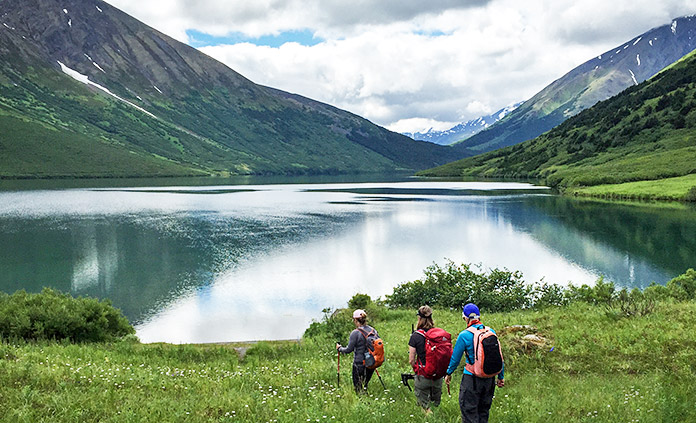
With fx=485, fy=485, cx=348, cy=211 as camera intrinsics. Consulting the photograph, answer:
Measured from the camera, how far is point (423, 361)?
12609mm

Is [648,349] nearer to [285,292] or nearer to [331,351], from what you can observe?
[331,351]

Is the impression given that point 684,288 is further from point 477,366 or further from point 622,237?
point 622,237

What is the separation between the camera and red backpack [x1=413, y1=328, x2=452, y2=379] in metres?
12.4

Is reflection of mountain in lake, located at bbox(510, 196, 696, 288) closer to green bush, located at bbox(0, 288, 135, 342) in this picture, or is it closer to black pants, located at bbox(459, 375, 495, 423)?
black pants, located at bbox(459, 375, 495, 423)

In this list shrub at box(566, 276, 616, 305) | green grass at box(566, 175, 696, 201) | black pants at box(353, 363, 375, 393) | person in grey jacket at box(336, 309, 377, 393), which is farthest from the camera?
green grass at box(566, 175, 696, 201)

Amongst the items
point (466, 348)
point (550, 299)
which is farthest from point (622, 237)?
point (466, 348)

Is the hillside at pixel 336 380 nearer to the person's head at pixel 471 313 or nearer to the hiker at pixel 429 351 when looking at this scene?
the hiker at pixel 429 351

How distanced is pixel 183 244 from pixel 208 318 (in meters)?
34.1

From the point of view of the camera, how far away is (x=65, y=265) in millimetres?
55719

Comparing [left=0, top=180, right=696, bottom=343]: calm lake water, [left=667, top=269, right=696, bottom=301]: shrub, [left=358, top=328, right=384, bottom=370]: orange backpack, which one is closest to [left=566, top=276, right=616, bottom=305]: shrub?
[left=667, top=269, right=696, bottom=301]: shrub

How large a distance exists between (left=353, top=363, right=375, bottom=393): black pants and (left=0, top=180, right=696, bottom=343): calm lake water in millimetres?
20035

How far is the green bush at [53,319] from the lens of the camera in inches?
920

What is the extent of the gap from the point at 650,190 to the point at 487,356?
141829 mm

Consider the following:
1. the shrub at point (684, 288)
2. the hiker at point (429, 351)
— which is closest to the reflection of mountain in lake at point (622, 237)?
the shrub at point (684, 288)
